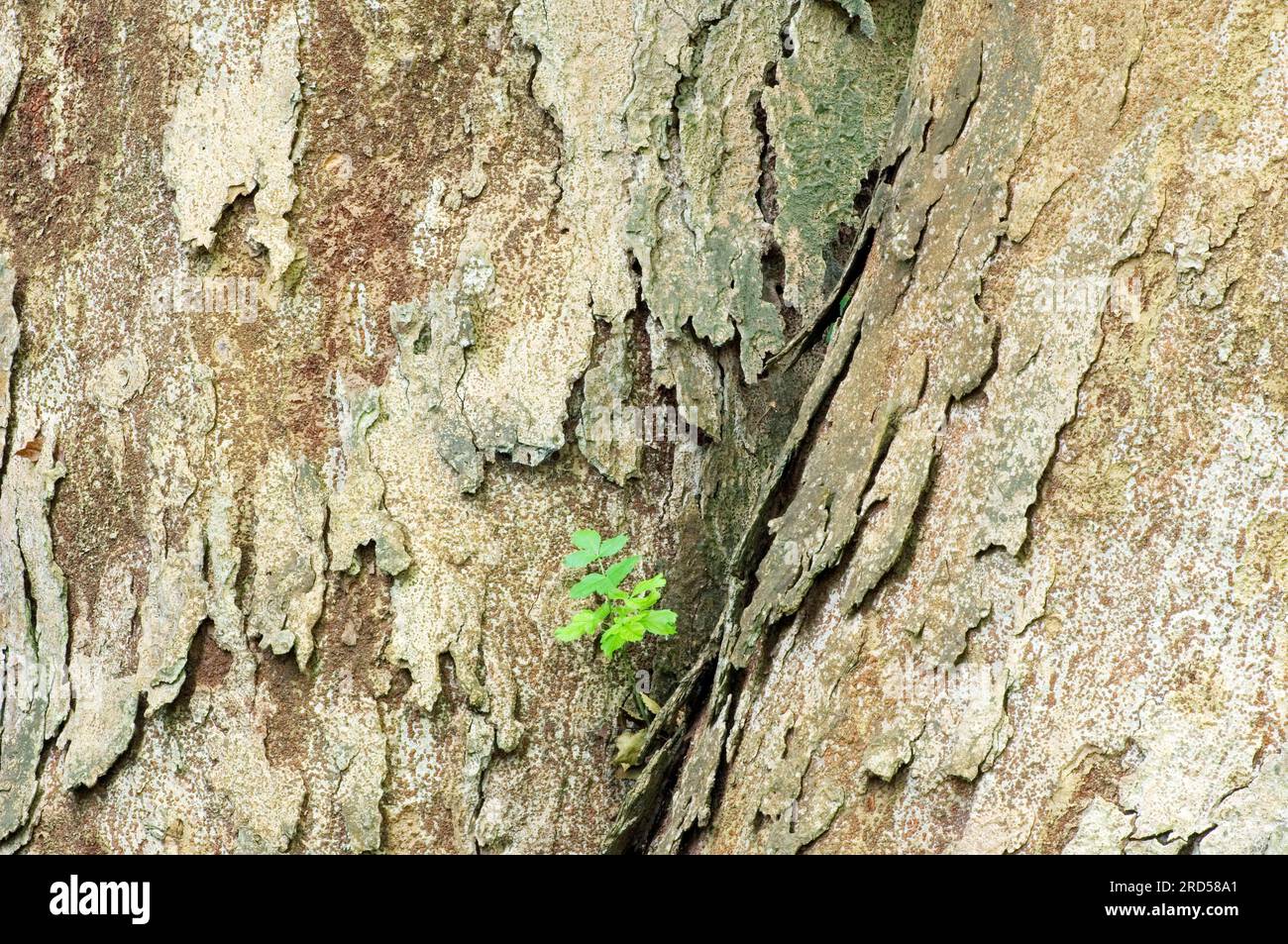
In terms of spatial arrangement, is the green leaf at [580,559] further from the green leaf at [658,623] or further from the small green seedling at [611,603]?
the green leaf at [658,623]

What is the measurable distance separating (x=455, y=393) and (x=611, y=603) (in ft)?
1.21

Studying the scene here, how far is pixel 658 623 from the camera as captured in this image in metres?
1.50

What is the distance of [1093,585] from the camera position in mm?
1147

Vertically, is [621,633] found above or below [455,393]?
below

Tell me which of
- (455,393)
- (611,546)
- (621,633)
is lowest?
(621,633)

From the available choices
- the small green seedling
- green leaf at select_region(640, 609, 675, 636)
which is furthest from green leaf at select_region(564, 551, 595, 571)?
green leaf at select_region(640, 609, 675, 636)

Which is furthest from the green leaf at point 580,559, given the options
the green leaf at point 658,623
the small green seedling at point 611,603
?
the green leaf at point 658,623

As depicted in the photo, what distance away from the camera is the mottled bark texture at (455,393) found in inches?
52.8

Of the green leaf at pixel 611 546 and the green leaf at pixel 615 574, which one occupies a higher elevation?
the green leaf at pixel 611 546

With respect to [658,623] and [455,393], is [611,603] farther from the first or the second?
[455,393]

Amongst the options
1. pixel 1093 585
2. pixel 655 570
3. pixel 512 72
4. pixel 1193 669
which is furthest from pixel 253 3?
pixel 1193 669

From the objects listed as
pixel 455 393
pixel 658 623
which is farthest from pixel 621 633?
pixel 455 393

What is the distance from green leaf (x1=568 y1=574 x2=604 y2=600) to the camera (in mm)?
1495

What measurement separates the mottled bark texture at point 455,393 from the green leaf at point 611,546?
0.06 m
